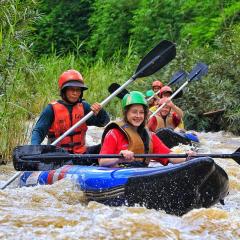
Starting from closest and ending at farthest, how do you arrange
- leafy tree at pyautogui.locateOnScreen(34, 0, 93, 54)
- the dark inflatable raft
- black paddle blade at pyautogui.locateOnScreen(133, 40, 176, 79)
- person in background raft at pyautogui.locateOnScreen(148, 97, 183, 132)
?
black paddle blade at pyautogui.locateOnScreen(133, 40, 176, 79)
the dark inflatable raft
person in background raft at pyautogui.locateOnScreen(148, 97, 183, 132)
leafy tree at pyautogui.locateOnScreen(34, 0, 93, 54)

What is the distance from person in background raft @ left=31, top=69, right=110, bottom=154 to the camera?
20.4ft

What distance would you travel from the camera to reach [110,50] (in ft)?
78.5

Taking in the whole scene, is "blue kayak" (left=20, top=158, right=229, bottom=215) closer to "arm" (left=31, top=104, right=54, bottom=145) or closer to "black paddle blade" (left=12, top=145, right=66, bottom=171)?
"black paddle blade" (left=12, top=145, right=66, bottom=171)

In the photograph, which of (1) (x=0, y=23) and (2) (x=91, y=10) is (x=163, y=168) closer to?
(1) (x=0, y=23)

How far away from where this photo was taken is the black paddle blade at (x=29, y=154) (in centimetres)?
530

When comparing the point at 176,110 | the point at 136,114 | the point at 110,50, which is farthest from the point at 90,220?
the point at 110,50

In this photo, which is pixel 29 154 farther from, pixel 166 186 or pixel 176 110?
pixel 176 110

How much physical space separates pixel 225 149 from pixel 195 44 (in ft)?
27.2

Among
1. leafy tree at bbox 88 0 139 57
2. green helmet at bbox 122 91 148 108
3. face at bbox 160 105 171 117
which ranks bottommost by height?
face at bbox 160 105 171 117

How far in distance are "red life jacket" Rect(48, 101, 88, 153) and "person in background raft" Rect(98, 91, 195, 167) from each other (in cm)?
78

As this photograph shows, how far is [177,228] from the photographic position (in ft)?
13.5

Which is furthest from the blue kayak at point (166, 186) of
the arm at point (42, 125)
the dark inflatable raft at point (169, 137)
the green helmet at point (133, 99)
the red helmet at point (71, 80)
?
the dark inflatable raft at point (169, 137)

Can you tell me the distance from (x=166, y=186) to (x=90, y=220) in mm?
724

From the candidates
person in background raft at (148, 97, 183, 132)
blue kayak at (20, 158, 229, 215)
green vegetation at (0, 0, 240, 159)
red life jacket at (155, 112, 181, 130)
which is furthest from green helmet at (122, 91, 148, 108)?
red life jacket at (155, 112, 181, 130)
